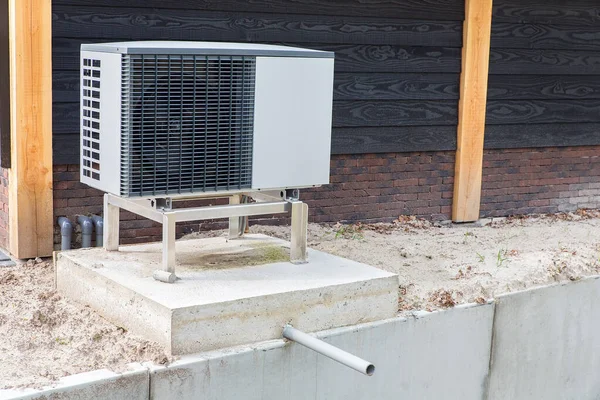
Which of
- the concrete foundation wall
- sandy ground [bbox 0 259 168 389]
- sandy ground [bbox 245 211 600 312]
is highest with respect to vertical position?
sandy ground [bbox 245 211 600 312]

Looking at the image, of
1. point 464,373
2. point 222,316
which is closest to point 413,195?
point 464,373

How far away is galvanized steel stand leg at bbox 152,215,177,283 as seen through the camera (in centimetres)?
460

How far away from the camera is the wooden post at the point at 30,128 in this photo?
544 cm

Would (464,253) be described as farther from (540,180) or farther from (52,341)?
(52,341)

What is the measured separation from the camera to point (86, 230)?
19.0ft

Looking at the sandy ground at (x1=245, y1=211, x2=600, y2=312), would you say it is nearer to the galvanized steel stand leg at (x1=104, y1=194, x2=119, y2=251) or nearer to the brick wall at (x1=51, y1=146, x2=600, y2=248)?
the brick wall at (x1=51, y1=146, x2=600, y2=248)

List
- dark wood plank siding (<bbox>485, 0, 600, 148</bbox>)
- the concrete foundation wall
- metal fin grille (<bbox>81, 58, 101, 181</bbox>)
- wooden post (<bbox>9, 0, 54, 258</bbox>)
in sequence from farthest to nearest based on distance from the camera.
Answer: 1. dark wood plank siding (<bbox>485, 0, 600, 148</bbox>)
2. wooden post (<bbox>9, 0, 54, 258</bbox>)
3. metal fin grille (<bbox>81, 58, 101, 181</bbox>)
4. the concrete foundation wall

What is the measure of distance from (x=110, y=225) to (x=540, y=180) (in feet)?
14.4

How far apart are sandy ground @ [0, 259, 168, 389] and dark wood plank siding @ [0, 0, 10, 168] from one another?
848mm

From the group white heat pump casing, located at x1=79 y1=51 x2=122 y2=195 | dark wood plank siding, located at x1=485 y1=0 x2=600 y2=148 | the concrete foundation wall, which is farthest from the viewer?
dark wood plank siding, located at x1=485 y1=0 x2=600 y2=148

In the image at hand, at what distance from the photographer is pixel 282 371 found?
4.61 metres

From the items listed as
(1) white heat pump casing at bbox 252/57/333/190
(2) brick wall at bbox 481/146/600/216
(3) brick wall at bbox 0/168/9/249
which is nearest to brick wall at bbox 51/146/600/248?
(2) brick wall at bbox 481/146/600/216

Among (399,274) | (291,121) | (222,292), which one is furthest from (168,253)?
(399,274)

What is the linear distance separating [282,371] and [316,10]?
3004mm
